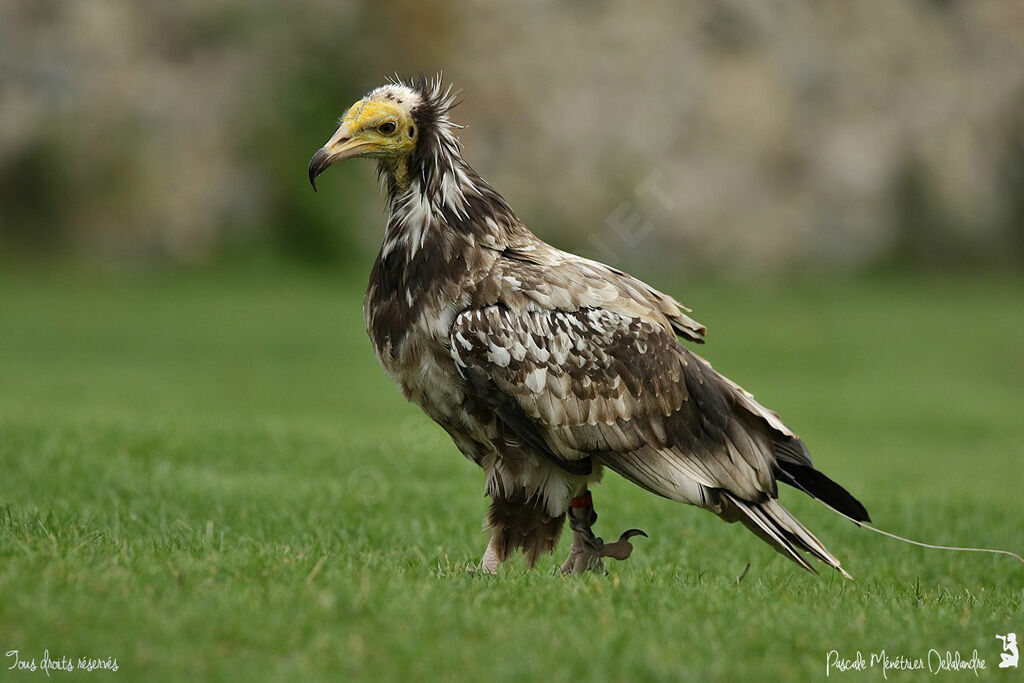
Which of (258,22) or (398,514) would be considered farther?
(258,22)

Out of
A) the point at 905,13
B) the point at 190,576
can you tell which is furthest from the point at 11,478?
the point at 905,13

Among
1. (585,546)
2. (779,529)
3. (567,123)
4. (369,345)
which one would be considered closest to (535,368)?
(585,546)

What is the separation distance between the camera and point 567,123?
3119cm

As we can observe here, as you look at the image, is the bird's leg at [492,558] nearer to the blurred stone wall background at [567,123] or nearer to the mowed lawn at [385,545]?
the mowed lawn at [385,545]

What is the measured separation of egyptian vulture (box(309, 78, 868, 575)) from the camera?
7012 mm

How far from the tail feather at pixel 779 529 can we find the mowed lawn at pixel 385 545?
230 mm

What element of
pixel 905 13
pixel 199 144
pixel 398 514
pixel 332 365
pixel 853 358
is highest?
pixel 905 13

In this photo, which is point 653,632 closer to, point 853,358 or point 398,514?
point 398,514

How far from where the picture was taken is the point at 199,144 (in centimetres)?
2878

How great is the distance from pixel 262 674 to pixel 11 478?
5292mm

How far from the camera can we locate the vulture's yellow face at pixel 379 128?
7297 millimetres

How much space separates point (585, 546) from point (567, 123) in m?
24.5

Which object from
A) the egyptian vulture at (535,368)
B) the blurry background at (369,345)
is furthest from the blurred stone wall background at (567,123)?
the egyptian vulture at (535,368)

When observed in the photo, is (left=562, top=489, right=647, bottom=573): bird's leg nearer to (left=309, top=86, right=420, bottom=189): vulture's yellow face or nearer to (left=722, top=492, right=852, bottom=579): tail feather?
(left=722, top=492, right=852, bottom=579): tail feather
